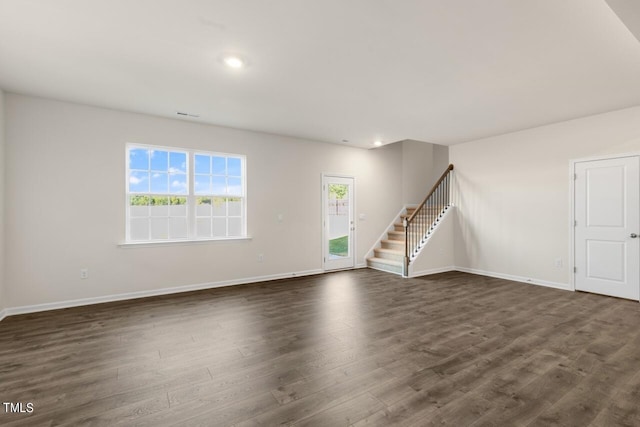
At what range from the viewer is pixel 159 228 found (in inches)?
187

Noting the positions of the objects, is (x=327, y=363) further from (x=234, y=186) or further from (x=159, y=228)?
(x=234, y=186)

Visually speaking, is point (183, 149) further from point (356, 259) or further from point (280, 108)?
point (356, 259)

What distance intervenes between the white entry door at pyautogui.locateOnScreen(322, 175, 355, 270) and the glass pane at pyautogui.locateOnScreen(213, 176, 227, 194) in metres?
2.06

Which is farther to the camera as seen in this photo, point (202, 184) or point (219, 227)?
point (219, 227)

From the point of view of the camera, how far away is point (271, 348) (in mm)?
2828

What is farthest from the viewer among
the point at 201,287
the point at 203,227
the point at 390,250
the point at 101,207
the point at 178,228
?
the point at 390,250

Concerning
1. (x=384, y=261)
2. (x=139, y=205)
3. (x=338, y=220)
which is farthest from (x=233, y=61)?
(x=384, y=261)

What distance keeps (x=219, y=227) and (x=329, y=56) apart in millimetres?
3544

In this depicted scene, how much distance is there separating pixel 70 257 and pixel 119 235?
0.63 m

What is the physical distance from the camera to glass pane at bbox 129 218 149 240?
14.9ft

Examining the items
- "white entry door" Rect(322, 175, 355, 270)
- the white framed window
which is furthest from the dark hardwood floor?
"white entry door" Rect(322, 175, 355, 270)

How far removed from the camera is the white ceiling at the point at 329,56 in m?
2.23

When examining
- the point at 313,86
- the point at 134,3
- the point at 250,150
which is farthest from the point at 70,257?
the point at 313,86

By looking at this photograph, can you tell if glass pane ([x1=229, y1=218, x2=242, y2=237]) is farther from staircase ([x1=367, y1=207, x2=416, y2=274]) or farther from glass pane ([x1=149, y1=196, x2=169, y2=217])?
staircase ([x1=367, y1=207, x2=416, y2=274])
